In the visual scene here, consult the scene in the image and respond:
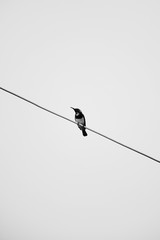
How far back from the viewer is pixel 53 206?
15538cm

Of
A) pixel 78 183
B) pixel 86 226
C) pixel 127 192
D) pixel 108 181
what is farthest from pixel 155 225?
pixel 78 183

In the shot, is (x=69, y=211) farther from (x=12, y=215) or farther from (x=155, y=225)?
(x=155, y=225)

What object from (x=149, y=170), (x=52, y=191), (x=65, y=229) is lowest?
(x=65, y=229)

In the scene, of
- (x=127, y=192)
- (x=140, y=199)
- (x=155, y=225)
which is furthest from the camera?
(x=127, y=192)

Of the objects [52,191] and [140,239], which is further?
[52,191]

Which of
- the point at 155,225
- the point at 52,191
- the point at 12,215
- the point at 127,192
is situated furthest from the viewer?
the point at 52,191

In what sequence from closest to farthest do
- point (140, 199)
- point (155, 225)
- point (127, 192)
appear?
point (155, 225), point (140, 199), point (127, 192)

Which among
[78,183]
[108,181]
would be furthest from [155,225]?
[78,183]

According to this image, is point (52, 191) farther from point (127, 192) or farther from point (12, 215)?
point (127, 192)

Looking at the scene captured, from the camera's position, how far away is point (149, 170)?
143375 mm

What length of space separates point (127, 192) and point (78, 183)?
3355 centimetres

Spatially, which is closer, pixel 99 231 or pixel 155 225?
pixel 155 225

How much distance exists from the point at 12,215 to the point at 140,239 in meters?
54.6

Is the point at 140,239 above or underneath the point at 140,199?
underneath
